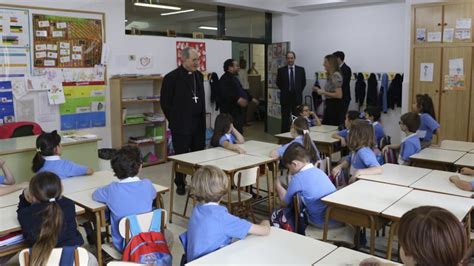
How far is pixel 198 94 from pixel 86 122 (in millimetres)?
2188

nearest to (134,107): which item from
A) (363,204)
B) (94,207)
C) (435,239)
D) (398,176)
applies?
(94,207)

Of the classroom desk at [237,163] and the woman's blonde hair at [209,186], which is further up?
the woman's blonde hair at [209,186]

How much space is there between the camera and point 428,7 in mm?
7023

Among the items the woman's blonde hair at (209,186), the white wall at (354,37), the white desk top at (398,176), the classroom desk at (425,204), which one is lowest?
the classroom desk at (425,204)

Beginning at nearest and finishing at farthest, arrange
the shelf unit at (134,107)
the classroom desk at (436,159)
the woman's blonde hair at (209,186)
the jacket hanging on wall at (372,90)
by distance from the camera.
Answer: the woman's blonde hair at (209,186), the classroom desk at (436,159), the shelf unit at (134,107), the jacket hanging on wall at (372,90)

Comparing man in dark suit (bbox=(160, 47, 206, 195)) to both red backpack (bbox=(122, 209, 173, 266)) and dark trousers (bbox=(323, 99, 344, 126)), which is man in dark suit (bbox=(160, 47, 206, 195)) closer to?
red backpack (bbox=(122, 209, 173, 266))

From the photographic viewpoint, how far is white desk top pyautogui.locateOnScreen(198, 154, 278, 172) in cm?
388

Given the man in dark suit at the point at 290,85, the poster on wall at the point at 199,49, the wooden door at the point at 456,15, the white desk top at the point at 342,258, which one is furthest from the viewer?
the man in dark suit at the point at 290,85

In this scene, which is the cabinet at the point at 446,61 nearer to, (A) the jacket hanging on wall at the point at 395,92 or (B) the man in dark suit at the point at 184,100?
(A) the jacket hanging on wall at the point at 395,92

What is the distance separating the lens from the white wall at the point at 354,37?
842 centimetres

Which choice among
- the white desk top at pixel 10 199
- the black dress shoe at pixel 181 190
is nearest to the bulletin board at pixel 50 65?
the black dress shoe at pixel 181 190

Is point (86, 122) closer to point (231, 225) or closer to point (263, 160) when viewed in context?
point (263, 160)

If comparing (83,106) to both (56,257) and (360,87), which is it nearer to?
(56,257)

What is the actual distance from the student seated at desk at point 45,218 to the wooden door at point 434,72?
6183mm
